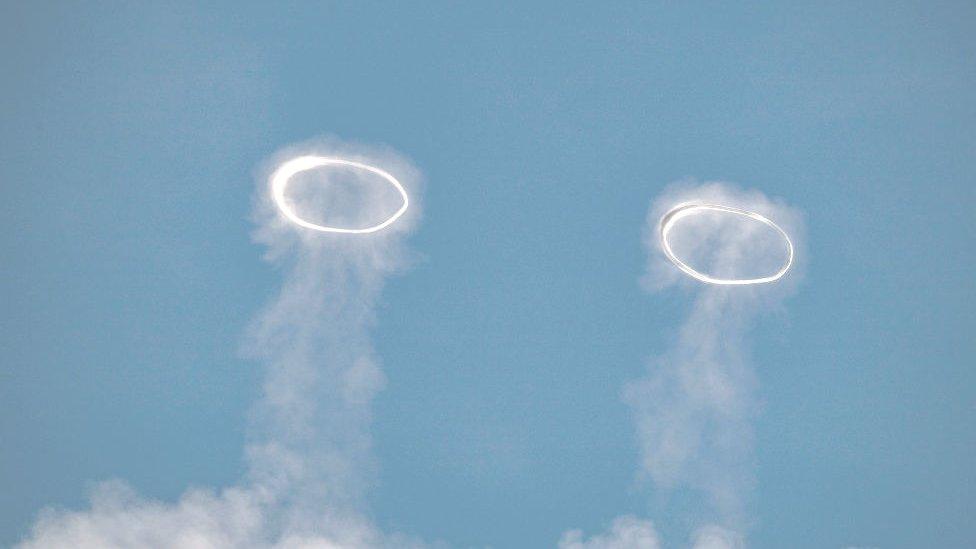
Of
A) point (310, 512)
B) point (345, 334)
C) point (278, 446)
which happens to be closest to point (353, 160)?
point (345, 334)

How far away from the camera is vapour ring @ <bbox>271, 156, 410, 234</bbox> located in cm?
2303

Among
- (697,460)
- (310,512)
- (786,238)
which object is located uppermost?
(786,238)

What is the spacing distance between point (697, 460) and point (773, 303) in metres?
5.15

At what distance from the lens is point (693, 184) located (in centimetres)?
2278

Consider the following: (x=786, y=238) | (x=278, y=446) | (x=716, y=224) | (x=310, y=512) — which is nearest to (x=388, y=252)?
(x=278, y=446)

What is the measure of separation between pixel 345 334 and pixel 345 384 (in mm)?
1520

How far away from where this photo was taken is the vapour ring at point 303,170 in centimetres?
2303

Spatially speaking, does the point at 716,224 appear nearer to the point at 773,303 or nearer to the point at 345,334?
the point at 773,303

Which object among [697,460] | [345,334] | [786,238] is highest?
[786,238]

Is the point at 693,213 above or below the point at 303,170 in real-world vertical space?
above

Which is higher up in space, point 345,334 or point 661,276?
point 661,276

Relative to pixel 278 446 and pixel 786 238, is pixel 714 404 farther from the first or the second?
pixel 278 446

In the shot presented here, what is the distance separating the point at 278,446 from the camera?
2369 cm

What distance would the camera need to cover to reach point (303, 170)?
76.5 feet
